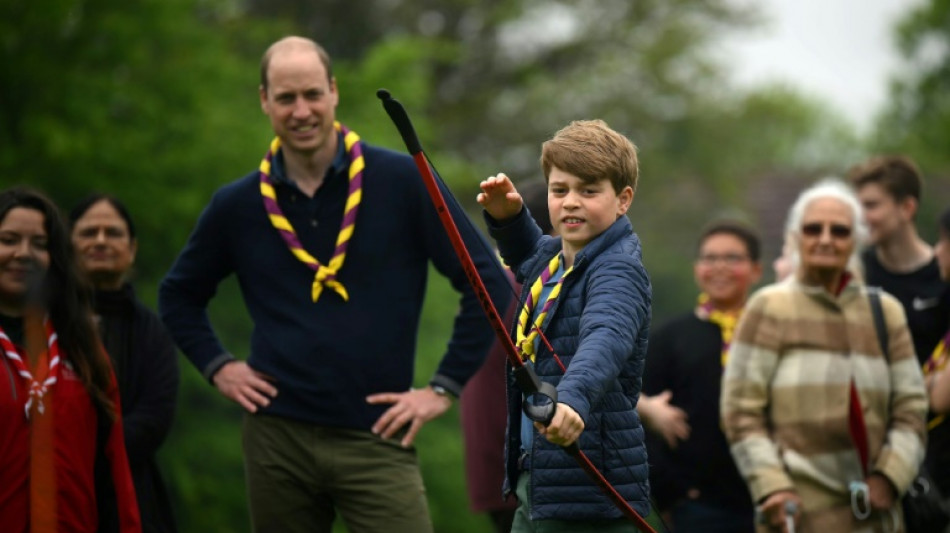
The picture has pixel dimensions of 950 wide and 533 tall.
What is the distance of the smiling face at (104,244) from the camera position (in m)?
7.10

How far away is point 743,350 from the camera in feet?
24.3

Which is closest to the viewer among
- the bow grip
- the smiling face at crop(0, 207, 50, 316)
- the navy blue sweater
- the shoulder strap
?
the bow grip

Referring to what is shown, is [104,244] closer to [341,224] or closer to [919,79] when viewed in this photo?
[341,224]

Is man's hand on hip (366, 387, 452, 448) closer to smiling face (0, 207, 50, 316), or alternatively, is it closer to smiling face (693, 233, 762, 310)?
smiling face (0, 207, 50, 316)

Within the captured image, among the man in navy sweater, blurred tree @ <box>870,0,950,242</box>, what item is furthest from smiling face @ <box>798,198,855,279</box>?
blurred tree @ <box>870,0,950,242</box>

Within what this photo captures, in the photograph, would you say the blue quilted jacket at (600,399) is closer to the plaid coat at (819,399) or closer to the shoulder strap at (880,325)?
the plaid coat at (819,399)

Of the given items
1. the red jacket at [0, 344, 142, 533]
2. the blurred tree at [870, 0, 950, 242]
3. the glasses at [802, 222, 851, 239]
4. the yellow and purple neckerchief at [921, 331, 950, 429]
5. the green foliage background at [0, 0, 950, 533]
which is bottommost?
the red jacket at [0, 344, 142, 533]

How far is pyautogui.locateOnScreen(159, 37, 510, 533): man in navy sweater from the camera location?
6316 mm

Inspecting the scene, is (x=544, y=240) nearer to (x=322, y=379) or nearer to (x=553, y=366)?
(x=553, y=366)

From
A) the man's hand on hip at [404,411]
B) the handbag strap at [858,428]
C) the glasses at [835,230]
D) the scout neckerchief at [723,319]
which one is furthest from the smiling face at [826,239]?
the man's hand on hip at [404,411]

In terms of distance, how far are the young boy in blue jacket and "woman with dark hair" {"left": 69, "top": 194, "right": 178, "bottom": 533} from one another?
221 centimetres

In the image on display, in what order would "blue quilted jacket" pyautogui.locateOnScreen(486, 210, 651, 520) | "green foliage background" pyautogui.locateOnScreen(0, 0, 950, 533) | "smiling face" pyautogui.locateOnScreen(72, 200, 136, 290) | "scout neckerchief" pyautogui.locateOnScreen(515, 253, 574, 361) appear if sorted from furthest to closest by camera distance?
"green foliage background" pyautogui.locateOnScreen(0, 0, 950, 533), "smiling face" pyautogui.locateOnScreen(72, 200, 136, 290), "scout neckerchief" pyautogui.locateOnScreen(515, 253, 574, 361), "blue quilted jacket" pyautogui.locateOnScreen(486, 210, 651, 520)

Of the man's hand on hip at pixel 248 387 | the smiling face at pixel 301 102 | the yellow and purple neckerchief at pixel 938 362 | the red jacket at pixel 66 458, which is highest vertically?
the smiling face at pixel 301 102

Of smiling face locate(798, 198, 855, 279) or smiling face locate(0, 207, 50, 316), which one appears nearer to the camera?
smiling face locate(0, 207, 50, 316)
